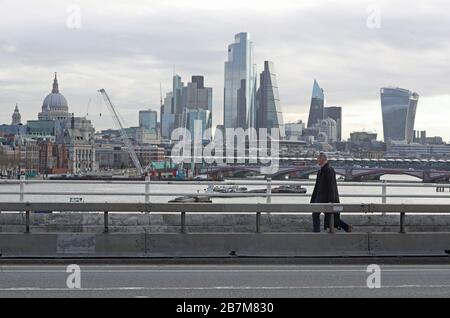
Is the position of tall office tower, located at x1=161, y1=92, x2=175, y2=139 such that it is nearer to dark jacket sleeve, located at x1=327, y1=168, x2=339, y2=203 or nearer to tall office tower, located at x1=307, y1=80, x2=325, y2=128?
tall office tower, located at x1=307, y1=80, x2=325, y2=128

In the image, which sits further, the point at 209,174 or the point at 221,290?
the point at 209,174

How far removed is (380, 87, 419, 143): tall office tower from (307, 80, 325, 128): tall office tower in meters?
14.3

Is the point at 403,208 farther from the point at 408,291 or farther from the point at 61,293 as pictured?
the point at 61,293

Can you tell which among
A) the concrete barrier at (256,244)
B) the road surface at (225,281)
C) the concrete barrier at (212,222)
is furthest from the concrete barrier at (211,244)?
the concrete barrier at (212,222)

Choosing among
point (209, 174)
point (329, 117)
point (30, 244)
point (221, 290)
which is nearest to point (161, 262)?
point (30, 244)

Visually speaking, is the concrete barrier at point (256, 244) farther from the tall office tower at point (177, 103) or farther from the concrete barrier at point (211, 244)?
the tall office tower at point (177, 103)

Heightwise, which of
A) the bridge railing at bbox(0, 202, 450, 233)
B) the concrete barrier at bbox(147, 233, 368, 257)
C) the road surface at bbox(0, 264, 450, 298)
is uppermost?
the bridge railing at bbox(0, 202, 450, 233)

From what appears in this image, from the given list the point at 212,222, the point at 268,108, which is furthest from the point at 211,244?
the point at 268,108

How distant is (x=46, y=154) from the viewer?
10075 cm

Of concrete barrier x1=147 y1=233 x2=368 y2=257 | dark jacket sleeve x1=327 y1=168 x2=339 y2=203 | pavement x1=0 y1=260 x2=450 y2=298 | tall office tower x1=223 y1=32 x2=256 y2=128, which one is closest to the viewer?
pavement x1=0 y1=260 x2=450 y2=298

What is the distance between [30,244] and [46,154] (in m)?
89.6

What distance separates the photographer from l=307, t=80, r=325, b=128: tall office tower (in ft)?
317

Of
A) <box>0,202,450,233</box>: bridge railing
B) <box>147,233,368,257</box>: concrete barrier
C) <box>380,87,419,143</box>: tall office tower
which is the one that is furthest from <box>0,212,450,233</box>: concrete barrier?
<box>380,87,419,143</box>: tall office tower

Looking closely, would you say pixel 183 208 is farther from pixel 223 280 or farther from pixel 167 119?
pixel 167 119
